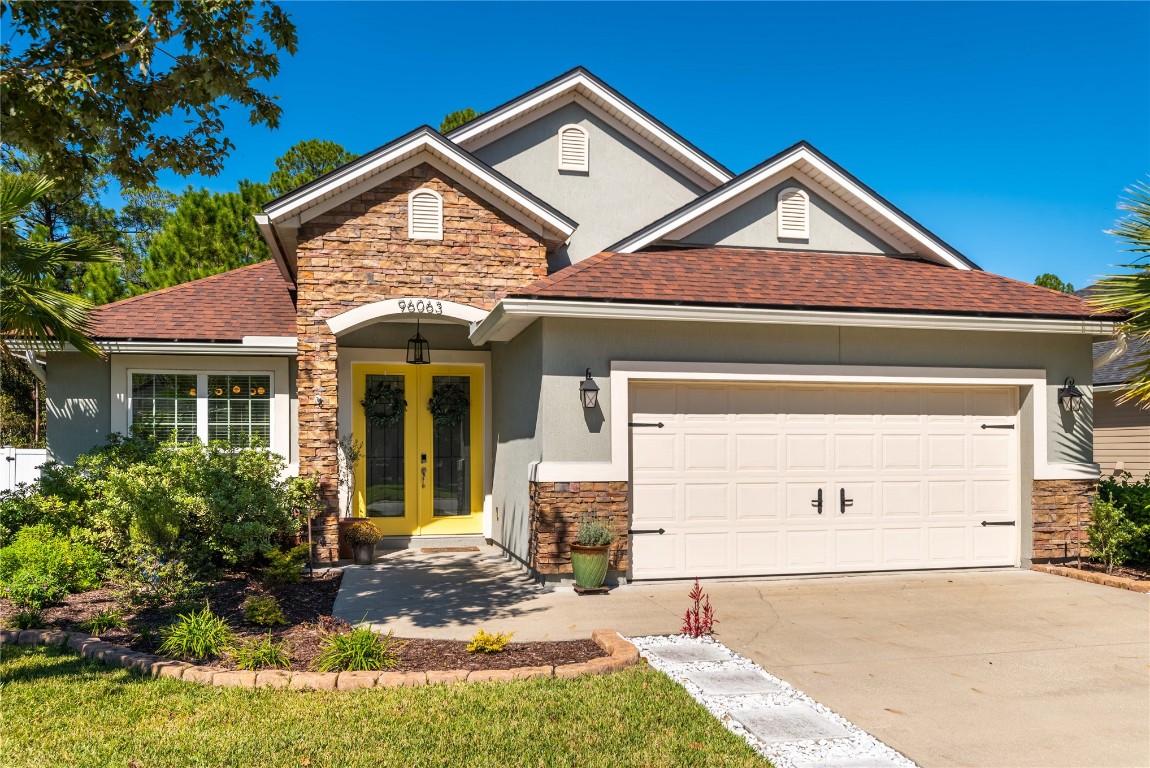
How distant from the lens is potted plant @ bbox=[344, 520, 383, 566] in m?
11.6

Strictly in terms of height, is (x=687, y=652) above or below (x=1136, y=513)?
below

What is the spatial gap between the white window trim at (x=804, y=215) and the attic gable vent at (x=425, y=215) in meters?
4.77

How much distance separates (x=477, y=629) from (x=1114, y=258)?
8.02m

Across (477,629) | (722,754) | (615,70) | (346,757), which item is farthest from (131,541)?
(615,70)

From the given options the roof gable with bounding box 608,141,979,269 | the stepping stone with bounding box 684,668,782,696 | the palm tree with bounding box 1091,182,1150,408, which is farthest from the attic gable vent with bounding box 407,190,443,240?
the palm tree with bounding box 1091,182,1150,408

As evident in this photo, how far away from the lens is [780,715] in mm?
5453

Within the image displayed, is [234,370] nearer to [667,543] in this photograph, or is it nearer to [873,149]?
[667,543]

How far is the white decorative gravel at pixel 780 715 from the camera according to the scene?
4.73 meters

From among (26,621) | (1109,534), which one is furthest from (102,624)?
(1109,534)

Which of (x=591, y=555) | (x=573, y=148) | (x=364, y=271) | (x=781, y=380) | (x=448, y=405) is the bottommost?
(x=591, y=555)

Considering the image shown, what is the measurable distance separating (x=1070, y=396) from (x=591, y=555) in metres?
6.52

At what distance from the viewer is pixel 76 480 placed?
35.9 feet

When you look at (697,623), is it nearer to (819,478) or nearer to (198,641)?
(819,478)

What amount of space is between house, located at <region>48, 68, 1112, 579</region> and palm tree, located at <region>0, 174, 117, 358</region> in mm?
929
